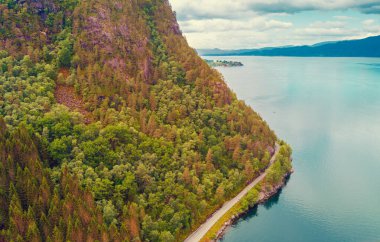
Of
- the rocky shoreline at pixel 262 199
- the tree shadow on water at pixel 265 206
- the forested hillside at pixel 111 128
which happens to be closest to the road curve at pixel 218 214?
the forested hillside at pixel 111 128

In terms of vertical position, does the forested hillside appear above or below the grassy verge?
above

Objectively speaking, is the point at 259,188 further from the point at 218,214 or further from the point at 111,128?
the point at 111,128

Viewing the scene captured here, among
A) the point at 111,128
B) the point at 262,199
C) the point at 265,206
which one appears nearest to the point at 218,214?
the point at 265,206

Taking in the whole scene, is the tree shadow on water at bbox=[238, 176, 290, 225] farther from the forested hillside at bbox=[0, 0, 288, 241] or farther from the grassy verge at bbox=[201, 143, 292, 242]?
the forested hillside at bbox=[0, 0, 288, 241]

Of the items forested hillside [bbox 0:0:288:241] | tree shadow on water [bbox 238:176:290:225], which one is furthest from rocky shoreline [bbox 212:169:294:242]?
forested hillside [bbox 0:0:288:241]

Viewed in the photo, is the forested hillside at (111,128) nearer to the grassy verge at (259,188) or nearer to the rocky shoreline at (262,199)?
the grassy verge at (259,188)

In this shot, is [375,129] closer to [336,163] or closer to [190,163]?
[336,163]

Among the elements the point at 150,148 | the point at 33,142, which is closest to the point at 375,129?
the point at 150,148

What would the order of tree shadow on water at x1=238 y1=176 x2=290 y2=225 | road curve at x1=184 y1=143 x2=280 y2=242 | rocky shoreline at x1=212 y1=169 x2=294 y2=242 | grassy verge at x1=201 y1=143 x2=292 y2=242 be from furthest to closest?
tree shadow on water at x1=238 y1=176 x2=290 y2=225, grassy verge at x1=201 y1=143 x2=292 y2=242, rocky shoreline at x1=212 y1=169 x2=294 y2=242, road curve at x1=184 y1=143 x2=280 y2=242
